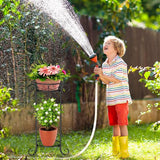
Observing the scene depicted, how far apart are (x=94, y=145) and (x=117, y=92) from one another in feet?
2.99

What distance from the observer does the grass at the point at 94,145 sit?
9.71 ft

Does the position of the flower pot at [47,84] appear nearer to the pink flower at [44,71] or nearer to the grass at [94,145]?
the pink flower at [44,71]

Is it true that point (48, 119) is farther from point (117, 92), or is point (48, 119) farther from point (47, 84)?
point (117, 92)

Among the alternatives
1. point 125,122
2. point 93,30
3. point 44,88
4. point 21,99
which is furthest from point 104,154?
point 93,30

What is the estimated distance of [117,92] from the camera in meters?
2.85

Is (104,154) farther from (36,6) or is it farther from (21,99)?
(36,6)

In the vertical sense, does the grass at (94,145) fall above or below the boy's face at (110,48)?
below

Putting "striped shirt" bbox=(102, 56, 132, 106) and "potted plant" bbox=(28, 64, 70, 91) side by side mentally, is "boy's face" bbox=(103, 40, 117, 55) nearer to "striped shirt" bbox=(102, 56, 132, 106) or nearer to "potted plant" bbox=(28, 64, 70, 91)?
"striped shirt" bbox=(102, 56, 132, 106)

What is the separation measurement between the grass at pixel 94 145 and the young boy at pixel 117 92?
0.53 feet

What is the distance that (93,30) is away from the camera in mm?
4664

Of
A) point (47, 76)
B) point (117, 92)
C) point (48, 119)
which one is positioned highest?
point (47, 76)

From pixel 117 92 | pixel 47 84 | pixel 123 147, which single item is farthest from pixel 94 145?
pixel 47 84

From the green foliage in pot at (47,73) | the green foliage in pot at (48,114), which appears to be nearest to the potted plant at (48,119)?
Answer: the green foliage in pot at (48,114)

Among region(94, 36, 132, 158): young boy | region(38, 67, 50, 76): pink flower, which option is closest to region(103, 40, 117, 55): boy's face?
region(94, 36, 132, 158): young boy
